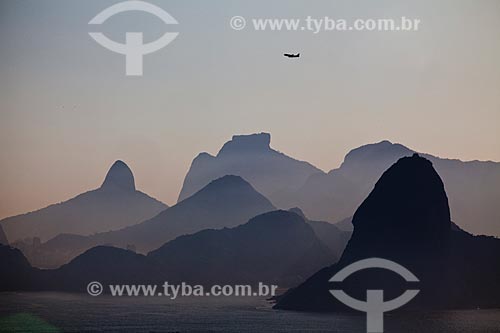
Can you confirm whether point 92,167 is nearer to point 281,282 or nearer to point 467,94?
point 281,282

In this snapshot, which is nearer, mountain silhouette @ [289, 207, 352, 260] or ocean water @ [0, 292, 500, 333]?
ocean water @ [0, 292, 500, 333]

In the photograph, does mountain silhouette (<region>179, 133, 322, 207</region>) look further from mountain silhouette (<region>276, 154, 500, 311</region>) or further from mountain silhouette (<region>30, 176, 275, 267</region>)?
mountain silhouette (<region>276, 154, 500, 311</region>)

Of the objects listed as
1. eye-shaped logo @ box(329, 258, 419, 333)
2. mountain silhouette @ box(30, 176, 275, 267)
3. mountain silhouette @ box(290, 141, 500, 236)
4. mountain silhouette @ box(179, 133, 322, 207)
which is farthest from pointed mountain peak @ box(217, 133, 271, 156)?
eye-shaped logo @ box(329, 258, 419, 333)

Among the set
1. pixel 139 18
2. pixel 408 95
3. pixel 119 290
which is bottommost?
pixel 119 290

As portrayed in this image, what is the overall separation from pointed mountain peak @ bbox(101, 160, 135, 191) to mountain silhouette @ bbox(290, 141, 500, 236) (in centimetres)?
106

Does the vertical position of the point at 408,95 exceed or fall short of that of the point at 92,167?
it exceeds it

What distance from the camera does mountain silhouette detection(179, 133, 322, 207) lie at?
686 cm

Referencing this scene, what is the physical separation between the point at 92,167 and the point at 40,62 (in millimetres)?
753

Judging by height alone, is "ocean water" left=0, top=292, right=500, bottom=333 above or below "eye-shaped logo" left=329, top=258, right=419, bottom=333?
below

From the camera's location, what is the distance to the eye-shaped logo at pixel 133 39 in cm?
676

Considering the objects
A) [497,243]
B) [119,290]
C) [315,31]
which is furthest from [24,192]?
[497,243]

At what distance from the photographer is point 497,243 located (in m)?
6.87

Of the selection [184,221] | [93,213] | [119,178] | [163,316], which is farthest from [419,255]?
[93,213]

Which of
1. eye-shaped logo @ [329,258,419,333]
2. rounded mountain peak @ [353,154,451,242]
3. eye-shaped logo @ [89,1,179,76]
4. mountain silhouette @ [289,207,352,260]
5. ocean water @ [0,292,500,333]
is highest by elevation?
eye-shaped logo @ [89,1,179,76]
